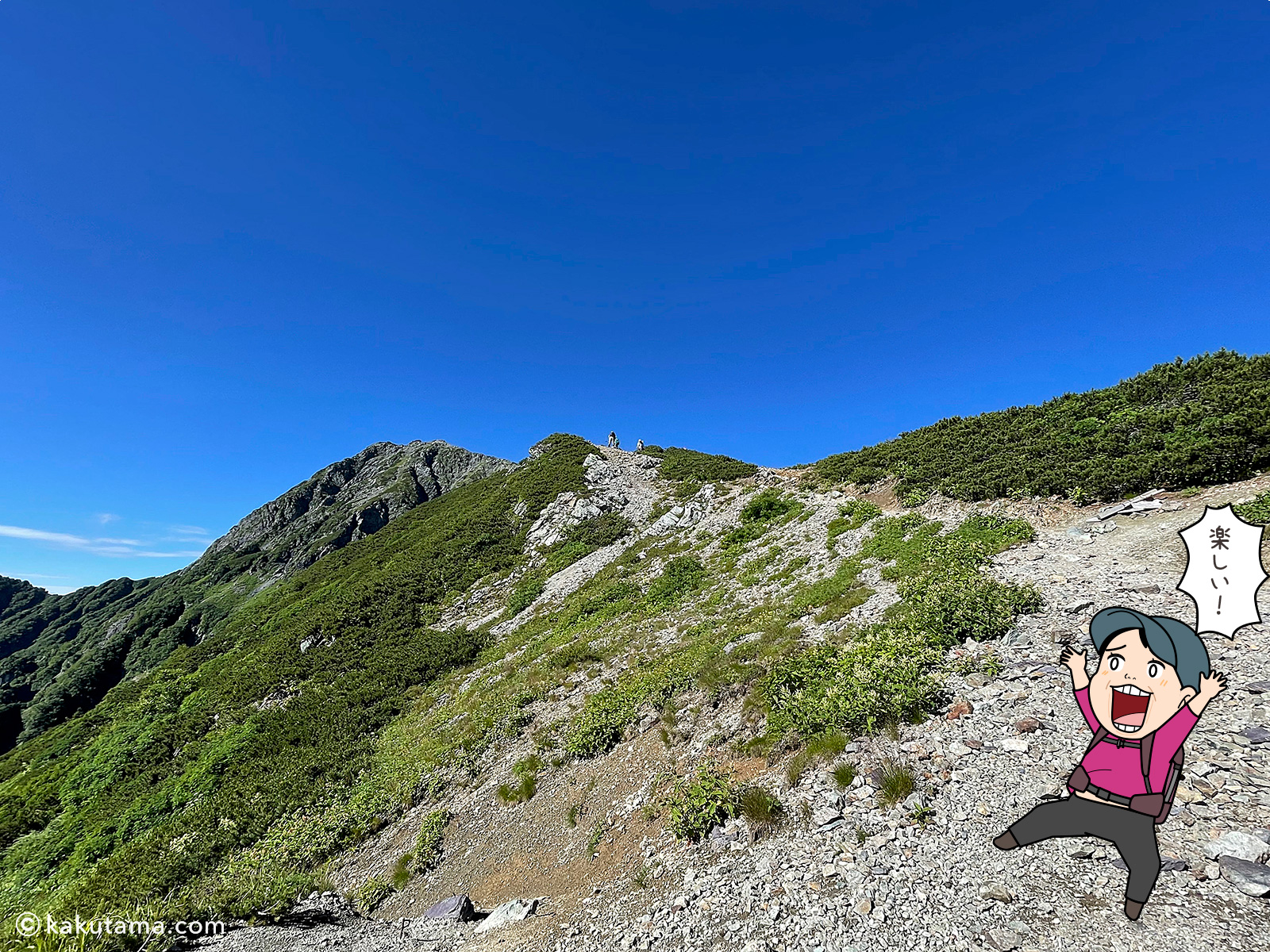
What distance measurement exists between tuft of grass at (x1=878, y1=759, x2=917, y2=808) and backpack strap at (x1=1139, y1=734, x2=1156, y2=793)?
13.1 feet

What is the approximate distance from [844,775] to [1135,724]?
550cm

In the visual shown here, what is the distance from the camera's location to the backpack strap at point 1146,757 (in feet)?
13.9

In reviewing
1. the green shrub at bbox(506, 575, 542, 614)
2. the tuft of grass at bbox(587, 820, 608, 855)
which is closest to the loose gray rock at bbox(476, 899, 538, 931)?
the tuft of grass at bbox(587, 820, 608, 855)

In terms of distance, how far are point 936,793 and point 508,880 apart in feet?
30.5

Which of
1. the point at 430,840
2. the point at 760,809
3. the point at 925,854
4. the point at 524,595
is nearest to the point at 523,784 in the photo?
the point at 430,840

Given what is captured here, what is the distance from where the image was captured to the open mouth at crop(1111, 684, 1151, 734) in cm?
410

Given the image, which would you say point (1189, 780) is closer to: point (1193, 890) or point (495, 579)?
point (1193, 890)

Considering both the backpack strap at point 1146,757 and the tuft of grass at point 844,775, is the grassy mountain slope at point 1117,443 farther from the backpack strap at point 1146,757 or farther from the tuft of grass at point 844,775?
the backpack strap at point 1146,757

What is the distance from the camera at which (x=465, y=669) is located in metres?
25.3

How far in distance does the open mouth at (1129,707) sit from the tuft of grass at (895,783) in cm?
451

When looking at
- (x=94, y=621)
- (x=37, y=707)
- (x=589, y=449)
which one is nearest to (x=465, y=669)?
(x=589, y=449)

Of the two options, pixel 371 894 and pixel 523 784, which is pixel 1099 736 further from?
pixel 371 894

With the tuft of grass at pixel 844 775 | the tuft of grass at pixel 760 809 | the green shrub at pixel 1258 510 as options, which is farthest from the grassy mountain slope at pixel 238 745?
the green shrub at pixel 1258 510

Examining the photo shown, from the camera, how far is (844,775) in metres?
8.47
